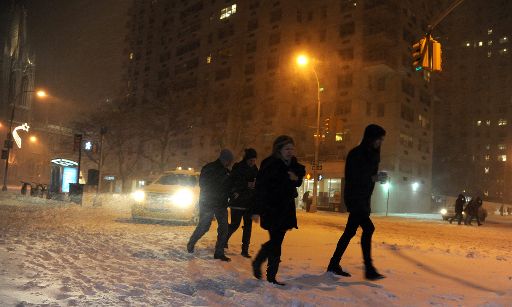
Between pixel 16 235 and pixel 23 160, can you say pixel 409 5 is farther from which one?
pixel 23 160

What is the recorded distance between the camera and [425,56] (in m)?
12.8

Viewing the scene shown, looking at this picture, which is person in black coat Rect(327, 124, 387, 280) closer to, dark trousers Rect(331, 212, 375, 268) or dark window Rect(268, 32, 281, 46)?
dark trousers Rect(331, 212, 375, 268)

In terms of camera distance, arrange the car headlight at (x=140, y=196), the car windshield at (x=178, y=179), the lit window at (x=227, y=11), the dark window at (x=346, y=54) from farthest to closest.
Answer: the lit window at (x=227, y=11) → the dark window at (x=346, y=54) → the car windshield at (x=178, y=179) → the car headlight at (x=140, y=196)

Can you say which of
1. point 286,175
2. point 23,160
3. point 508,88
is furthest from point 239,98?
point 508,88

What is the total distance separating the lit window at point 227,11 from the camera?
206 feet

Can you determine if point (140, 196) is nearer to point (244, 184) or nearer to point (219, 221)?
point (219, 221)

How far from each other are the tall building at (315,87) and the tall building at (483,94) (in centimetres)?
6070

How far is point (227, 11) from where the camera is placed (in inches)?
2522

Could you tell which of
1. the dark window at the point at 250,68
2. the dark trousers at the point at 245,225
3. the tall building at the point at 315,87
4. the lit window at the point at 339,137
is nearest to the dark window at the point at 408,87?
the tall building at the point at 315,87

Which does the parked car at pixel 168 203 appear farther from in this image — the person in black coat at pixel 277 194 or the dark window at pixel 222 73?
the dark window at pixel 222 73

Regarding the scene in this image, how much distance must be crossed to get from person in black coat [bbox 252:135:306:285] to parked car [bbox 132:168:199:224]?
28.1 feet

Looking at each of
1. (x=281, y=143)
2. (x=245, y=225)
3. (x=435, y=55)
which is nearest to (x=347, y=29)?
(x=435, y=55)

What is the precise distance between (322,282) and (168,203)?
8.83 meters

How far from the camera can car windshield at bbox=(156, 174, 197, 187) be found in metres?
14.8
